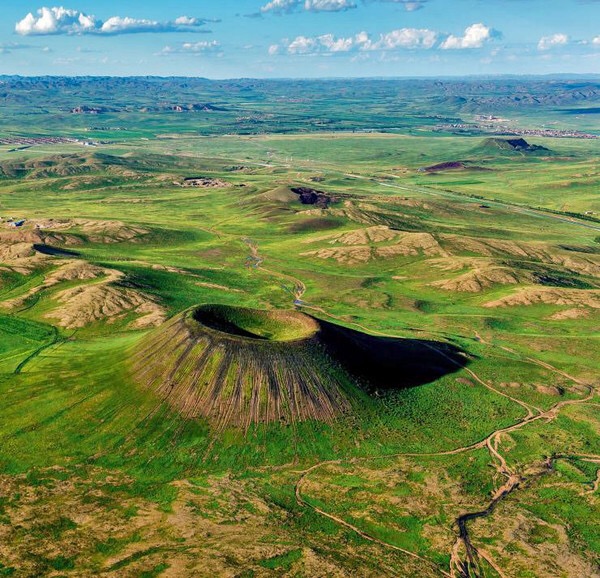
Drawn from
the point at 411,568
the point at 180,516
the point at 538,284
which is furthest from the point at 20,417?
the point at 538,284

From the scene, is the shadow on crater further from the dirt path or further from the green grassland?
the dirt path

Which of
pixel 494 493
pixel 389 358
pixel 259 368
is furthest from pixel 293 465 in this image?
pixel 389 358

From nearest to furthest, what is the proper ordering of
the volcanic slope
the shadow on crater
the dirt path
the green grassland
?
the green grassland < the dirt path < the volcanic slope < the shadow on crater

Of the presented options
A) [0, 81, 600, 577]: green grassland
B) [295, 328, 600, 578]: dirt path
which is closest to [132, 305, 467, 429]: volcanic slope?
[0, 81, 600, 577]: green grassland

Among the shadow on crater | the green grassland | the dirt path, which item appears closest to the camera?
the green grassland

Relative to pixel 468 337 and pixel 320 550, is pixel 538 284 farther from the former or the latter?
pixel 320 550

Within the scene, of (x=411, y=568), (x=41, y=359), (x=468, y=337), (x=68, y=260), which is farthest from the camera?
(x=68, y=260)

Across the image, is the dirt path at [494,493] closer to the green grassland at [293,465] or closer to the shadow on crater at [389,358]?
the green grassland at [293,465]

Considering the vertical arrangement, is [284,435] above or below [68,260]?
below

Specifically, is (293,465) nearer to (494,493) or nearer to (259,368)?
(259,368)
